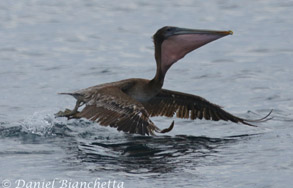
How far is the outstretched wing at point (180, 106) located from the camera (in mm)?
10102

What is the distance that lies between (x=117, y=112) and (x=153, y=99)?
67.7 inches

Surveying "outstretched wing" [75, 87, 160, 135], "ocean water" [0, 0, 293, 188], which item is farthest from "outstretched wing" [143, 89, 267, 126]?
"outstretched wing" [75, 87, 160, 135]

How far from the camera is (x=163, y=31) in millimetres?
9070

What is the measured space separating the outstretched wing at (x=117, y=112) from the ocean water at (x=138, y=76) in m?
0.45

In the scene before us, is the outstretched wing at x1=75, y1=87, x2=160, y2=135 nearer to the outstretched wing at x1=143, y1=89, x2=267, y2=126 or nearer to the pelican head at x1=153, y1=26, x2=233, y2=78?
the pelican head at x1=153, y1=26, x2=233, y2=78

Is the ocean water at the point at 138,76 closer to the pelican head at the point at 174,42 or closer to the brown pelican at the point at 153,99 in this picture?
the brown pelican at the point at 153,99

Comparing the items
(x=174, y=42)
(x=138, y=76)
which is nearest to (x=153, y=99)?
(x=174, y=42)

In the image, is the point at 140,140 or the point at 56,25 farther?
the point at 56,25

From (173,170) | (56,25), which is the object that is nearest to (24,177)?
(173,170)

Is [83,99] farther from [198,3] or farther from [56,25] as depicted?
[198,3]

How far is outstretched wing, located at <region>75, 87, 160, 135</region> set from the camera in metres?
8.20

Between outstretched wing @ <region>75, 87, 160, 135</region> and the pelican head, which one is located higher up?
the pelican head

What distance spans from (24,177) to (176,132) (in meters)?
2.88

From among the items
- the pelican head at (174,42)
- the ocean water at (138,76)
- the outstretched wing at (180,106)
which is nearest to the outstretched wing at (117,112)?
the ocean water at (138,76)
